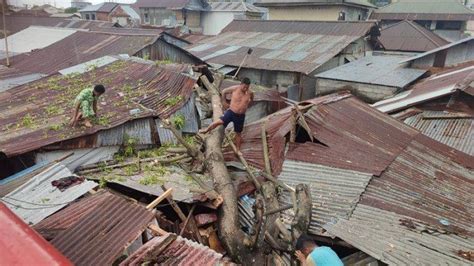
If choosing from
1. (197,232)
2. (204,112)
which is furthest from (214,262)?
(204,112)

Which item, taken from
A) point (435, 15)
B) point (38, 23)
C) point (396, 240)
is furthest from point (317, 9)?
point (396, 240)

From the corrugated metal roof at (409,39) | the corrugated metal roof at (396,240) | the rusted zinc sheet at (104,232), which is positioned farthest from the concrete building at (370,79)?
the rusted zinc sheet at (104,232)

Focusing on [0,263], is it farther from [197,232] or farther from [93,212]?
[197,232]

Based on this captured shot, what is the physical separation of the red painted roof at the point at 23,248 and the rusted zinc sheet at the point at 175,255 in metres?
2.50

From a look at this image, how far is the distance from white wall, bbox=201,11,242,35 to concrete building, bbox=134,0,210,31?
2.09 ft

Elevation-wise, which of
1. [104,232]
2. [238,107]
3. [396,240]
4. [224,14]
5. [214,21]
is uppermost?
[224,14]

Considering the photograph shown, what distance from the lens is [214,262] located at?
15.8ft

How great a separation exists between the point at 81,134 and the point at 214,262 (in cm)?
539

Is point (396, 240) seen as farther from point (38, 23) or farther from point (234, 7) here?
point (234, 7)

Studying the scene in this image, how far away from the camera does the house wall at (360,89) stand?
16.2 metres

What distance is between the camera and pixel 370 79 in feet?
55.6

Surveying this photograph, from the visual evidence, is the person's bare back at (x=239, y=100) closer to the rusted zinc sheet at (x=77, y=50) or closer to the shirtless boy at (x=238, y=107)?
the shirtless boy at (x=238, y=107)

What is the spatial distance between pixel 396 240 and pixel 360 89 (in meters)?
12.3

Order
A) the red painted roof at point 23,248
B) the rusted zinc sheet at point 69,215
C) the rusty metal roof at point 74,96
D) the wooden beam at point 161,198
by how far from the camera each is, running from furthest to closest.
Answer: the rusty metal roof at point 74,96, the wooden beam at point 161,198, the rusted zinc sheet at point 69,215, the red painted roof at point 23,248
